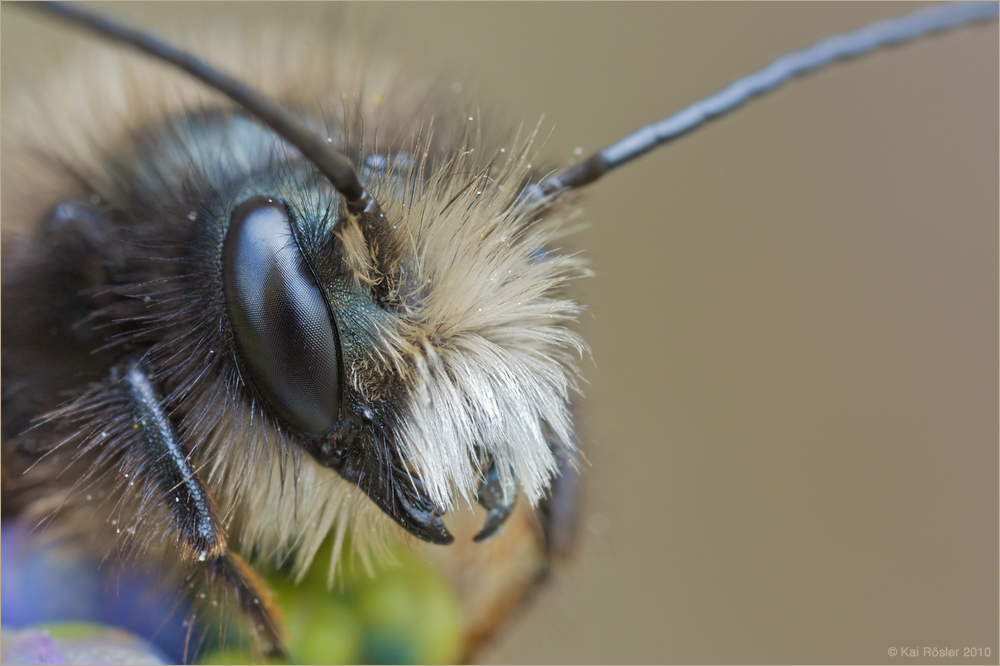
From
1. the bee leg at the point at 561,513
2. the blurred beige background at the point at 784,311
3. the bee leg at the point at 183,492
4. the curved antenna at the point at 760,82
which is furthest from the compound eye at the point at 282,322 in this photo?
the blurred beige background at the point at 784,311

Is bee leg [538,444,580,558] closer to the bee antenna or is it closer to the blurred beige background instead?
the bee antenna

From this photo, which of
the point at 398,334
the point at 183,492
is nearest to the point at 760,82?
the point at 398,334

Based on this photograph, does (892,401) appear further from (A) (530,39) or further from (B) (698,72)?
(A) (530,39)

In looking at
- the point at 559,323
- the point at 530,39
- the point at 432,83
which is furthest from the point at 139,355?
the point at 530,39

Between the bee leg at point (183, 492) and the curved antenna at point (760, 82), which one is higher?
the curved antenna at point (760, 82)

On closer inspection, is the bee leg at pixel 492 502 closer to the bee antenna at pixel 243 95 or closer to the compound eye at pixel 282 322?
the compound eye at pixel 282 322

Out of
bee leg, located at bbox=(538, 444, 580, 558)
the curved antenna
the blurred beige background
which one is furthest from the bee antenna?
the blurred beige background
